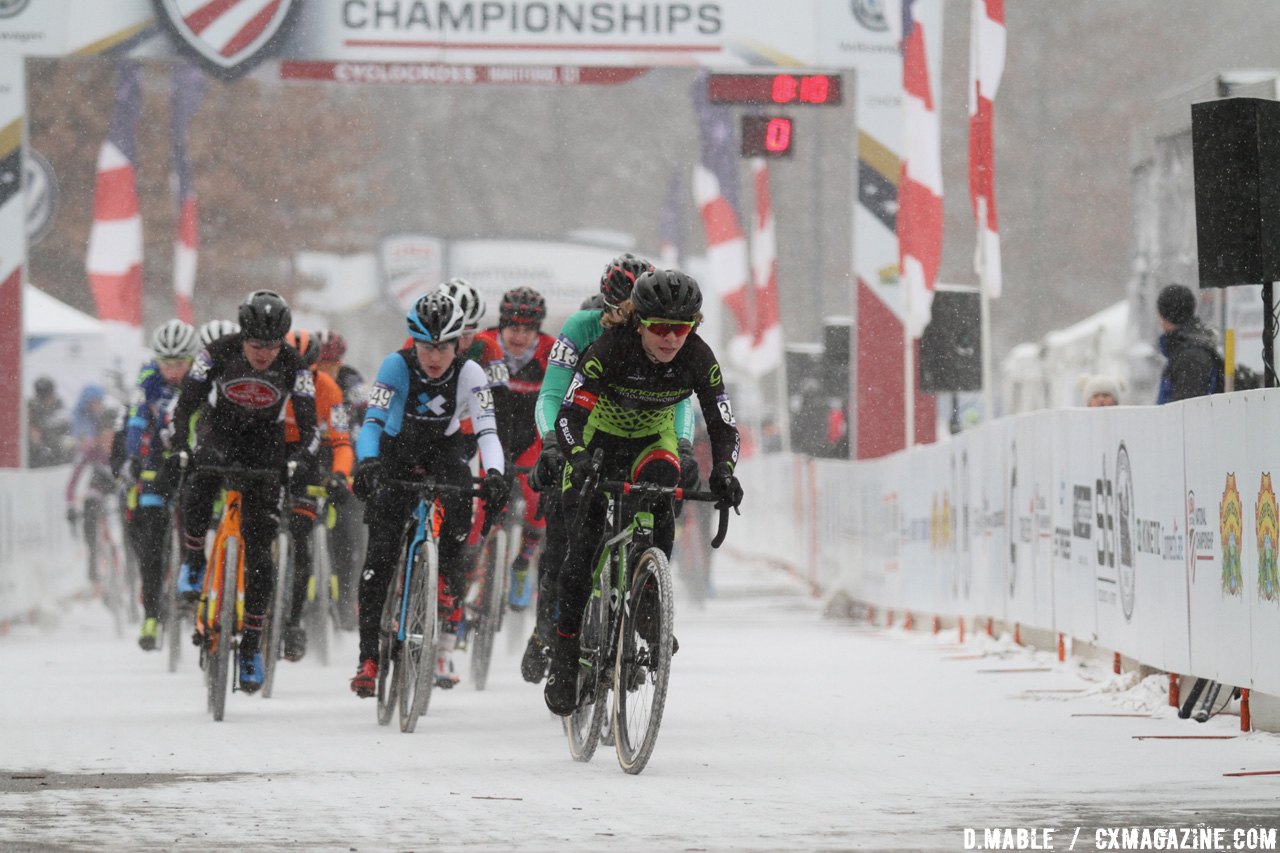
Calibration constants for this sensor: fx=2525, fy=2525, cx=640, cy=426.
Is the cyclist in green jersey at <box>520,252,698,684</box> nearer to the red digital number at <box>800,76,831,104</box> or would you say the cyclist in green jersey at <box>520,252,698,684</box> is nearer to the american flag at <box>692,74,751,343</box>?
the red digital number at <box>800,76,831,104</box>

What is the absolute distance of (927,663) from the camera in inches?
622

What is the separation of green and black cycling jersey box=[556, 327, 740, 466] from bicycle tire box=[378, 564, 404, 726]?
199cm

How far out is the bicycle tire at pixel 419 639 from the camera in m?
11.2

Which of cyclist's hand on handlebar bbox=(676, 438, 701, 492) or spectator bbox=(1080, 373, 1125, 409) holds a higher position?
spectator bbox=(1080, 373, 1125, 409)

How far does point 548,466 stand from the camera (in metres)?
9.61

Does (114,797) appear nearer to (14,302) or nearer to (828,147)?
(14,302)

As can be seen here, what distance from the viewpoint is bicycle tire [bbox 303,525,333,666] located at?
15281 mm

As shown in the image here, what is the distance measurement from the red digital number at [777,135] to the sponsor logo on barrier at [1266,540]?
41.1ft

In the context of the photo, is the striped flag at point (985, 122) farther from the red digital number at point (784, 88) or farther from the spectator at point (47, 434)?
the spectator at point (47, 434)

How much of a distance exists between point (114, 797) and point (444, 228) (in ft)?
244

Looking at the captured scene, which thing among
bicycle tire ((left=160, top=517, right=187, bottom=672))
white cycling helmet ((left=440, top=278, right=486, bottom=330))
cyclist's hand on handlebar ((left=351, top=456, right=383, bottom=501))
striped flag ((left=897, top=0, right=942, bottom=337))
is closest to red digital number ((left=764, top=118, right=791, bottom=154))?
striped flag ((left=897, top=0, right=942, bottom=337))

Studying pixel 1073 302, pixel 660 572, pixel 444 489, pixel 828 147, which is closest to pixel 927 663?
pixel 444 489

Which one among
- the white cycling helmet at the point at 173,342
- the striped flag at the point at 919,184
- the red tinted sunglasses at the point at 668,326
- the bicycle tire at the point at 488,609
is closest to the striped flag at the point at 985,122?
the striped flag at the point at 919,184

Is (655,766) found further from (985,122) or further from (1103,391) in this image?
(985,122)
